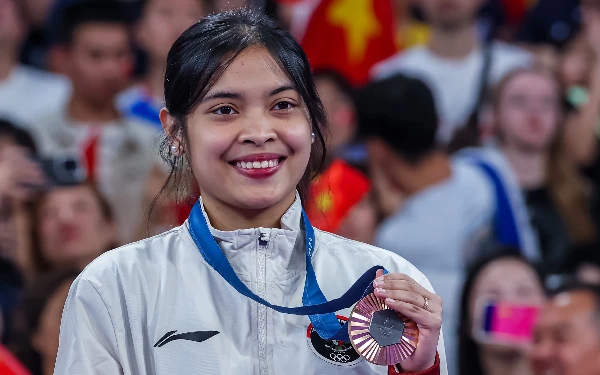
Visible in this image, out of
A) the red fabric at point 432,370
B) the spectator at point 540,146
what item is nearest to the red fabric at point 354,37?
the spectator at point 540,146

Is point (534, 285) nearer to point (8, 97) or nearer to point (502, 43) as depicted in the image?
point (502, 43)

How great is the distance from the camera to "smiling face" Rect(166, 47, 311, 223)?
6.93 ft

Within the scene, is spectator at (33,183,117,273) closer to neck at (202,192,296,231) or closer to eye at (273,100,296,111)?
neck at (202,192,296,231)

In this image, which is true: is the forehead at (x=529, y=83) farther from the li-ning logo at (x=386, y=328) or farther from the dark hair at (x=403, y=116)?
the li-ning logo at (x=386, y=328)

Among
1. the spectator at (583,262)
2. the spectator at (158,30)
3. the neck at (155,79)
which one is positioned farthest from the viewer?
the spectator at (158,30)

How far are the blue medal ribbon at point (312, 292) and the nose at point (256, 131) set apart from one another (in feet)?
0.68

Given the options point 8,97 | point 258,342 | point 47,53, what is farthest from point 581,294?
point 47,53

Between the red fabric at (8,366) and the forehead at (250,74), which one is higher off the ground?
the forehead at (250,74)

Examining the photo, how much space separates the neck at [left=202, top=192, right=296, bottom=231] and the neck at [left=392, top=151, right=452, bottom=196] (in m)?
2.54

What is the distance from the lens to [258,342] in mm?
2088

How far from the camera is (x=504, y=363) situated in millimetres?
4406

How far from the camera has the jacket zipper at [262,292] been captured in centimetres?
208

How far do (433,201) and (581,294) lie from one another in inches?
32.2

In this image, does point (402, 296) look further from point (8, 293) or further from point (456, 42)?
point (456, 42)
